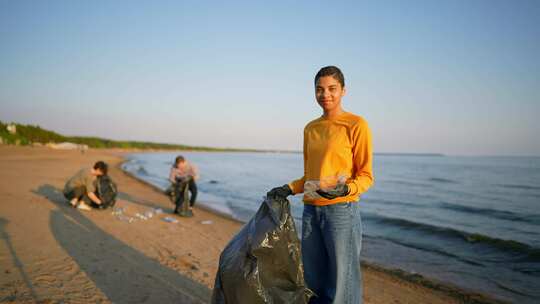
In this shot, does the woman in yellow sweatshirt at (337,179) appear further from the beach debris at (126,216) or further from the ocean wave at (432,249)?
the beach debris at (126,216)

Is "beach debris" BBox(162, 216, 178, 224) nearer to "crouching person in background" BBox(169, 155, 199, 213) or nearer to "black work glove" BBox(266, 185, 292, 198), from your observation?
"crouching person in background" BBox(169, 155, 199, 213)

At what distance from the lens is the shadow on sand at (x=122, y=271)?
299cm

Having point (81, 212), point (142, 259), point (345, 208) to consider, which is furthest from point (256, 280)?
point (81, 212)

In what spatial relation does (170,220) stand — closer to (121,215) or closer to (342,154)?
(121,215)

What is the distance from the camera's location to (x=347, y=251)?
6.44ft

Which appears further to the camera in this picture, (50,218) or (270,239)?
(50,218)

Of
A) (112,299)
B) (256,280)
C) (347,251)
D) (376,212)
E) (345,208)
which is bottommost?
Result: (376,212)

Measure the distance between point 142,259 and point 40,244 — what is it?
1.41 metres

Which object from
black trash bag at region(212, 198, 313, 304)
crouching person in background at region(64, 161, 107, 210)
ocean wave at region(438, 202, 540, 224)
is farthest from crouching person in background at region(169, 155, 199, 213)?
ocean wave at region(438, 202, 540, 224)

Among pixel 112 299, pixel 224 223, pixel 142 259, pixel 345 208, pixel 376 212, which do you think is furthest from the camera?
pixel 376 212

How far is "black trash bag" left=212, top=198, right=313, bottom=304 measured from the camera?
1.98 metres

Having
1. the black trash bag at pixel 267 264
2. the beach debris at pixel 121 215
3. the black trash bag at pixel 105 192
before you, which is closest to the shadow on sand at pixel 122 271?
the beach debris at pixel 121 215

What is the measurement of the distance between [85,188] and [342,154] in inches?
273

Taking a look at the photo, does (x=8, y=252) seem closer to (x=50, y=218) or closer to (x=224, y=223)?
(x=50, y=218)
